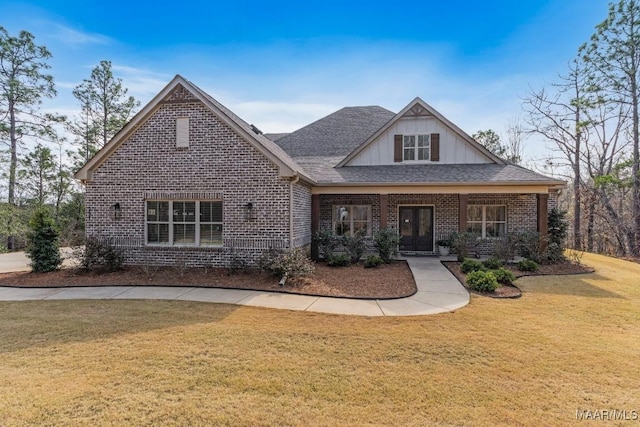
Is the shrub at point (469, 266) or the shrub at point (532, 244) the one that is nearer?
the shrub at point (469, 266)

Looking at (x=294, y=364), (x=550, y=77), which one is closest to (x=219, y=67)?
(x=294, y=364)

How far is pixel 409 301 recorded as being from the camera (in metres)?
7.17

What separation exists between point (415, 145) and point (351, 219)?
14.5 feet

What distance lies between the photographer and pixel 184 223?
10.3m

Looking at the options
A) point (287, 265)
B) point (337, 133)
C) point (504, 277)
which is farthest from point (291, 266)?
point (337, 133)

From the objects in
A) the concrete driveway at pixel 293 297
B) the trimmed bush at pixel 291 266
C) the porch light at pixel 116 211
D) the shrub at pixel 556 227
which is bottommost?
the concrete driveway at pixel 293 297

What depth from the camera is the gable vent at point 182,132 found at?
401 inches

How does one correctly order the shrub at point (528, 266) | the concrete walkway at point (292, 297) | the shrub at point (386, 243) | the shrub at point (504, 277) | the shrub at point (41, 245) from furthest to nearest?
the shrub at point (386, 243)
the shrub at point (528, 266)
the shrub at point (41, 245)
the shrub at point (504, 277)
the concrete walkway at point (292, 297)

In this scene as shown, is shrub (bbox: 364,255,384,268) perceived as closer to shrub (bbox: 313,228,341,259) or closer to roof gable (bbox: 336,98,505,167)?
shrub (bbox: 313,228,341,259)

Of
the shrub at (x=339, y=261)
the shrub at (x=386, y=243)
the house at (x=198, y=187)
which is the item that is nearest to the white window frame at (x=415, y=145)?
the house at (x=198, y=187)

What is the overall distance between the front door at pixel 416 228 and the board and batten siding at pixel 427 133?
87.1 inches

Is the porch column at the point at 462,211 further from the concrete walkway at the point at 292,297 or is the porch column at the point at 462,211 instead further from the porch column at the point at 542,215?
the concrete walkway at the point at 292,297

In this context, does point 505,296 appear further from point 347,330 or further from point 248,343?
point 248,343

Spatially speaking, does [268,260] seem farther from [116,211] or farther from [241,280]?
[116,211]
